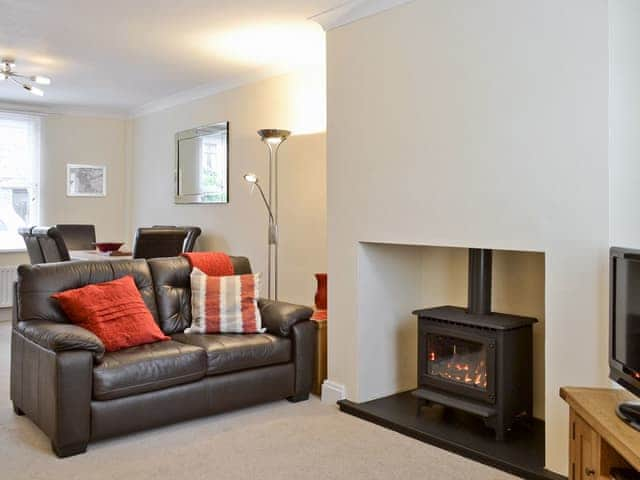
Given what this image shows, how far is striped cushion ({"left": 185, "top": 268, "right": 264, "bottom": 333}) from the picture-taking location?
3.93 meters

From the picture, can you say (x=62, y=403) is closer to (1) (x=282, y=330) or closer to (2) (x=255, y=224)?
(1) (x=282, y=330)

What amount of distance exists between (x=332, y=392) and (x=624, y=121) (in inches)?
91.4

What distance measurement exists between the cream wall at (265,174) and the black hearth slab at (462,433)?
4.68 ft

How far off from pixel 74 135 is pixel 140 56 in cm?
280

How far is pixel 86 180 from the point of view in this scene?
7.43m

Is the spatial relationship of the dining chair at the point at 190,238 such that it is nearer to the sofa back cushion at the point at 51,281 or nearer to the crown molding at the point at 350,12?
the sofa back cushion at the point at 51,281

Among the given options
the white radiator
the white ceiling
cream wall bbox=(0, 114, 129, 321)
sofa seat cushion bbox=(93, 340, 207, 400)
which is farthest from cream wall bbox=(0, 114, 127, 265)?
sofa seat cushion bbox=(93, 340, 207, 400)

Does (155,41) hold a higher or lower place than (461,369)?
higher

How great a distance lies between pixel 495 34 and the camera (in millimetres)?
2955

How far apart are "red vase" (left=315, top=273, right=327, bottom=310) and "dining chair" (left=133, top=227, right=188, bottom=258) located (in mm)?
1842

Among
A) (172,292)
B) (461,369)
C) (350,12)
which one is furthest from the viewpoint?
(172,292)

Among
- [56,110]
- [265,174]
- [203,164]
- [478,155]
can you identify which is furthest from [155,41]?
[56,110]

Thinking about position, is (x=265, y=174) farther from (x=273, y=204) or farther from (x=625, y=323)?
(x=625, y=323)

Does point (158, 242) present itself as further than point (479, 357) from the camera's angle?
Yes
